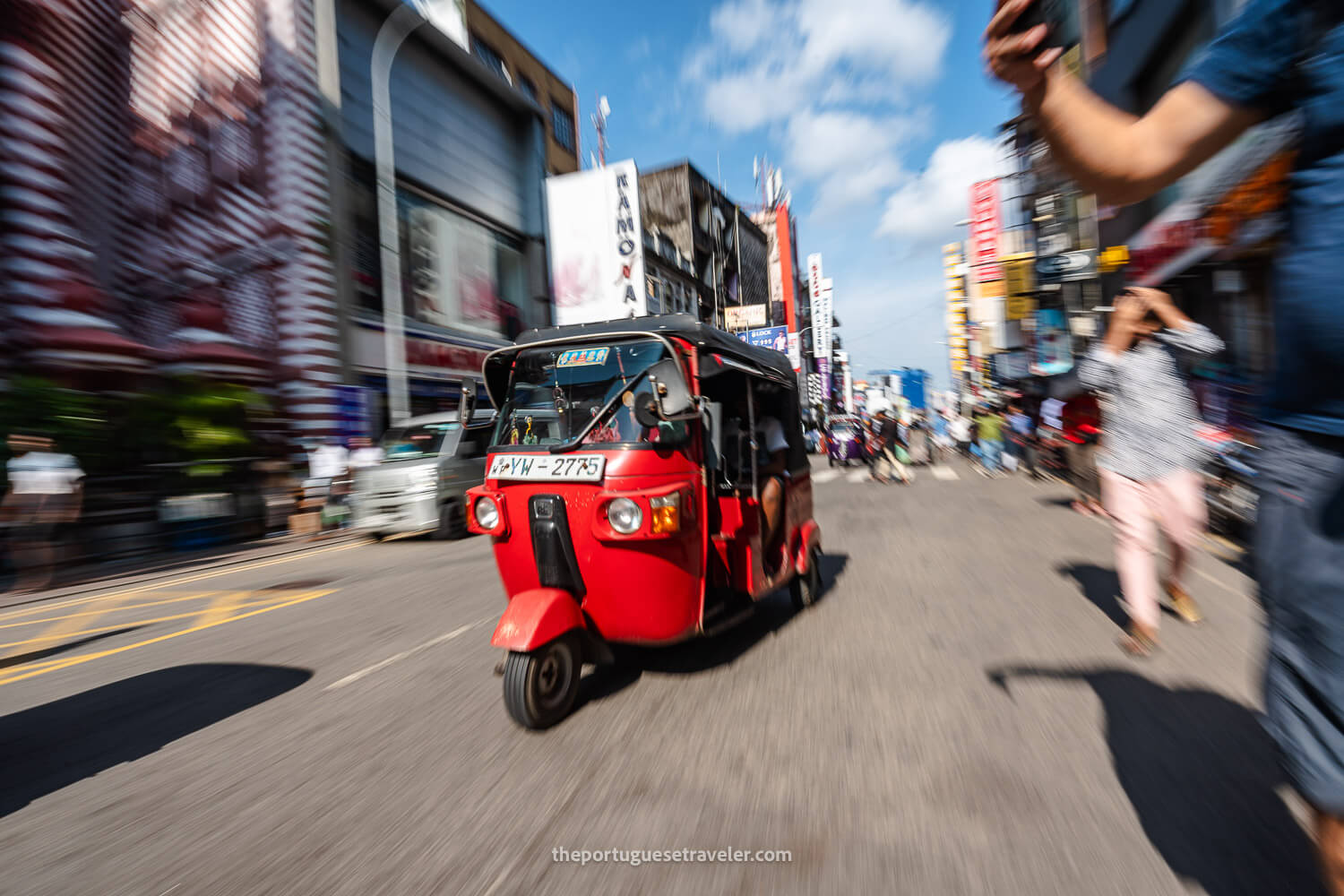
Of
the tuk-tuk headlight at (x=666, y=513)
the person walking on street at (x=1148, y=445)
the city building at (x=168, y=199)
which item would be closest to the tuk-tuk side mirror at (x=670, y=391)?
the tuk-tuk headlight at (x=666, y=513)

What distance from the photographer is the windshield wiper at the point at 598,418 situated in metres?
3.60

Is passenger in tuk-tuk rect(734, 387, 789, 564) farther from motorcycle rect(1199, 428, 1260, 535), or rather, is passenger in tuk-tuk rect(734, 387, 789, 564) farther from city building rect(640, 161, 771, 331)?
city building rect(640, 161, 771, 331)

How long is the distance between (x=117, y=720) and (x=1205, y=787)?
5.49 metres

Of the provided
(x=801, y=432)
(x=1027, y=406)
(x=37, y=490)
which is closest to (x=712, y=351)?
(x=801, y=432)

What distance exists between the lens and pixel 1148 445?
4.20 metres

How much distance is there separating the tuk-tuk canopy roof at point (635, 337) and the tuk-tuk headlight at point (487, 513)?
32.5 inches

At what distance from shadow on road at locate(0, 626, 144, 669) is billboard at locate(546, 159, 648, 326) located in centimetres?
2001

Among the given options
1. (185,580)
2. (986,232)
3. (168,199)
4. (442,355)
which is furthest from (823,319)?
(185,580)

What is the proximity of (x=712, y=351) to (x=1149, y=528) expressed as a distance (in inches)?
115

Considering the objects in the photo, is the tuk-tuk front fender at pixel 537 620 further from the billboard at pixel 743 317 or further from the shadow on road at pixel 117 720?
the billboard at pixel 743 317

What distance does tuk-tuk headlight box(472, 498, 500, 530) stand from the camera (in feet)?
12.3

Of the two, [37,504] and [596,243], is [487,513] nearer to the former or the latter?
[37,504]


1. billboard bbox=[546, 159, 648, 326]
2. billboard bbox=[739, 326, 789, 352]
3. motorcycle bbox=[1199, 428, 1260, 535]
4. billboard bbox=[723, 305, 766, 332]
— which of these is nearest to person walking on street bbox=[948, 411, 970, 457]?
billboard bbox=[546, 159, 648, 326]

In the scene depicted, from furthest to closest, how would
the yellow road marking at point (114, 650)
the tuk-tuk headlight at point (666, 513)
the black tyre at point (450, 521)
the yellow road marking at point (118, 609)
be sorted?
the black tyre at point (450, 521) < the yellow road marking at point (118, 609) < the yellow road marking at point (114, 650) < the tuk-tuk headlight at point (666, 513)
